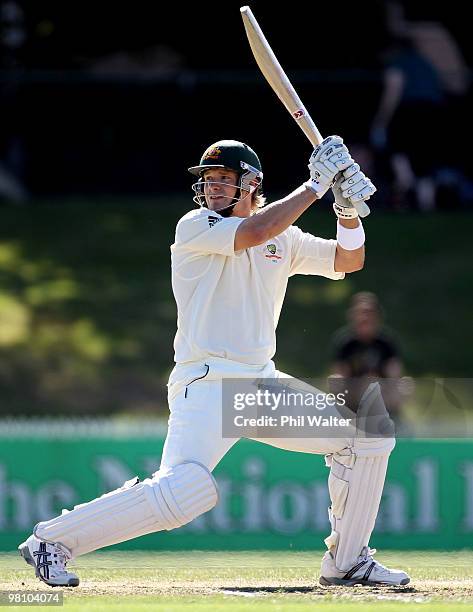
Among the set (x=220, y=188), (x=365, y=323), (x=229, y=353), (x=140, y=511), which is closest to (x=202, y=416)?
(x=229, y=353)

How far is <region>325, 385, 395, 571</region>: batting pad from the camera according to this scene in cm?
592

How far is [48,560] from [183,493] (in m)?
0.58

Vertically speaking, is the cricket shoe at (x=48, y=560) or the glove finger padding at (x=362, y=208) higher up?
the glove finger padding at (x=362, y=208)

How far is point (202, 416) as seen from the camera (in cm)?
566

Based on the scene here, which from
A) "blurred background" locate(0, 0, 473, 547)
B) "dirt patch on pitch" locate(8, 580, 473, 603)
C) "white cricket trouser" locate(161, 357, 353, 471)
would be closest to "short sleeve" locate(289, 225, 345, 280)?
"white cricket trouser" locate(161, 357, 353, 471)

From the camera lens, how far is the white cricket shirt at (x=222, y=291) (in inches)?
227

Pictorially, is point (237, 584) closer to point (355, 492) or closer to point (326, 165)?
point (355, 492)

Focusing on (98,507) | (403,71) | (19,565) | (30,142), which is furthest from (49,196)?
(98,507)

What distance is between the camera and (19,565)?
6824 mm

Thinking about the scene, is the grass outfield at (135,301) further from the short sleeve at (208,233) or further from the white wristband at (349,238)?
the short sleeve at (208,233)

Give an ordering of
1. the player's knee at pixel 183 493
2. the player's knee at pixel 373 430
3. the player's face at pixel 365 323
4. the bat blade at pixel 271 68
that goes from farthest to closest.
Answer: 1. the player's face at pixel 365 323
2. the bat blade at pixel 271 68
3. the player's knee at pixel 373 430
4. the player's knee at pixel 183 493

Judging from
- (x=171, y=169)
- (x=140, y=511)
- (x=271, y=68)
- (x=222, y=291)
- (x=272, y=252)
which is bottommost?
(x=140, y=511)

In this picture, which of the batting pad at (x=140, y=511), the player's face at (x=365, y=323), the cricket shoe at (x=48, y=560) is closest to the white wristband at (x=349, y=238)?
the batting pad at (x=140, y=511)

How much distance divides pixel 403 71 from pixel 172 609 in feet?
33.5
